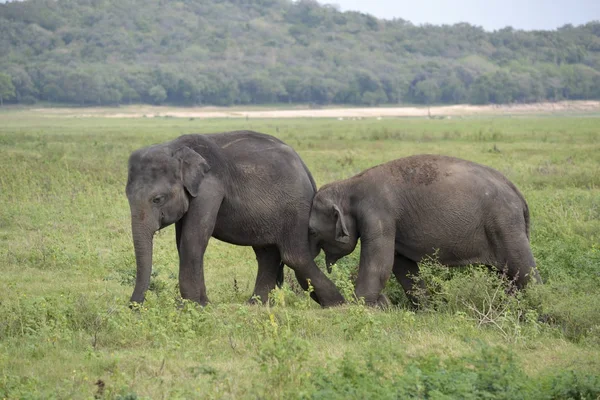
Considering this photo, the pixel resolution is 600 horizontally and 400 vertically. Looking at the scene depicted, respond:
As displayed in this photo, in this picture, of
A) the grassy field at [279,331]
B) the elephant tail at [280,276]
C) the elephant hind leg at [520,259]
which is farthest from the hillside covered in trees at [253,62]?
the elephant hind leg at [520,259]

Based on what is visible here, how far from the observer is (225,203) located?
1015 cm

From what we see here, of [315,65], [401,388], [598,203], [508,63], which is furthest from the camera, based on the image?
[508,63]

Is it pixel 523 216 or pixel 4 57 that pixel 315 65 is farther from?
pixel 523 216

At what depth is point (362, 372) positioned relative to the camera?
6.80m

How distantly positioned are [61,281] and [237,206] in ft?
9.58

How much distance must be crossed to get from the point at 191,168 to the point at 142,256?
1.01 metres

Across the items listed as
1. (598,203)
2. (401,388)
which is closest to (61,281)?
(401,388)

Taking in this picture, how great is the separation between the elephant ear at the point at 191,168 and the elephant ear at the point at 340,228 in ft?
4.71

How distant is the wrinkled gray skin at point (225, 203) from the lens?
9531 millimetres

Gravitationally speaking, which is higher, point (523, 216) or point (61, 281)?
point (523, 216)

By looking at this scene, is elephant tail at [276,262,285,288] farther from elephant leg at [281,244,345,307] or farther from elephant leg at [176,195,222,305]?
elephant leg at [176,195,222,305]

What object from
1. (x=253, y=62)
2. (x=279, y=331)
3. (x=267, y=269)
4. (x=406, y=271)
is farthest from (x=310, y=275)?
(x=253, y=62)

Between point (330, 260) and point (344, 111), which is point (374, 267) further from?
point (344, 111)

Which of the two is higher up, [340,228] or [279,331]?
[340,228]
